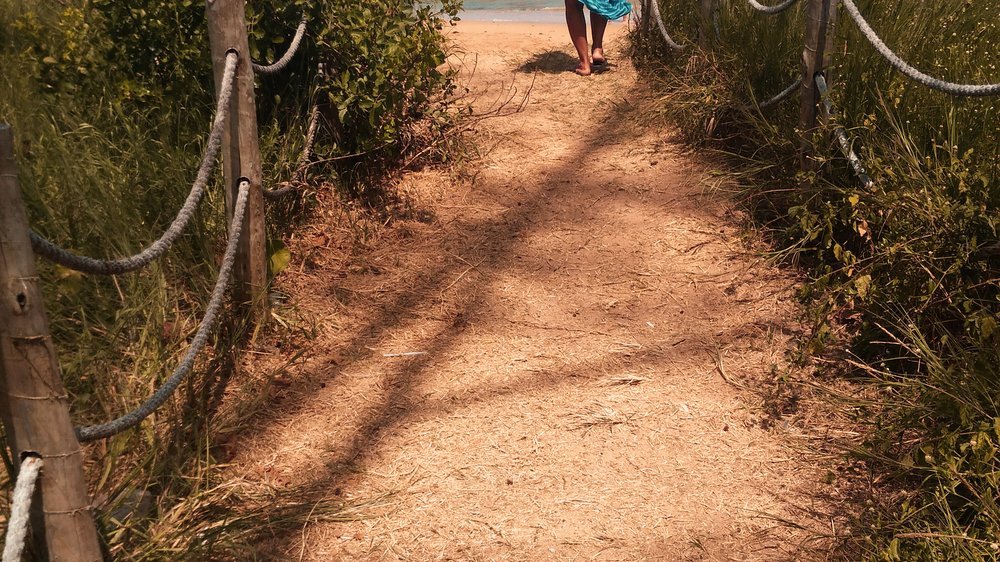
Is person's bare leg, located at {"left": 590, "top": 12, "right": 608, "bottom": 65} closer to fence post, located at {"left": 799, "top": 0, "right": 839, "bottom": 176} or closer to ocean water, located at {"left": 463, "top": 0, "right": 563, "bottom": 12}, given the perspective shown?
fence post, located at {"left": 799, "top": 0, "right": 839, "bottom": 176}

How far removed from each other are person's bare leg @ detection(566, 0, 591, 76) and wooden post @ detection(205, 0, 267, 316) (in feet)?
12.7

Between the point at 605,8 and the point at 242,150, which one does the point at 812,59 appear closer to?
the point at 242,150

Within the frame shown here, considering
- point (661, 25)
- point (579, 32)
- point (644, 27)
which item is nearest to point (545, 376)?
A: point (661, 25)

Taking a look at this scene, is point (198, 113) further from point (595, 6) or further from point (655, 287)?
point (595, 6)

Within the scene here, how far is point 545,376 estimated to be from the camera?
3.98 metres

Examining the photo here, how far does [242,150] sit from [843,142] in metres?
2.55

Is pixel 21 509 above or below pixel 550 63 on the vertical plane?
above

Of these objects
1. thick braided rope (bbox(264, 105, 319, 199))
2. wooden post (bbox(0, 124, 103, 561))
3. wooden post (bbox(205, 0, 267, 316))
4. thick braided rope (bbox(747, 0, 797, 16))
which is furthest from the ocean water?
wooden post (bbox(0, 124, 103, 561))

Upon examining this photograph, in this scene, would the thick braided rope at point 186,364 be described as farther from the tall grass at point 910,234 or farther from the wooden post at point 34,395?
the tall grass at point 910,234

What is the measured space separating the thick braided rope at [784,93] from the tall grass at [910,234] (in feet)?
0.28

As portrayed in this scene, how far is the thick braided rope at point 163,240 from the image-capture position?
7.11 feet

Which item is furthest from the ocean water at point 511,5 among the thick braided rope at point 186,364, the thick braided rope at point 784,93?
the thick braided rope at point 186,364

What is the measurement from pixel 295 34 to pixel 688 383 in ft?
8.29

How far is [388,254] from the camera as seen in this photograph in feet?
15.9
